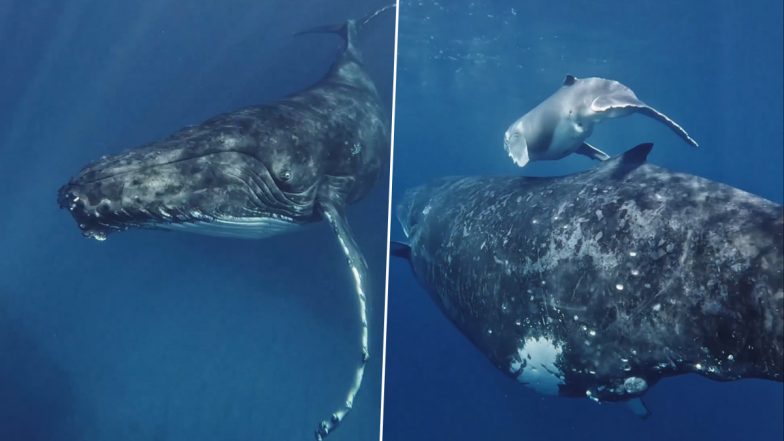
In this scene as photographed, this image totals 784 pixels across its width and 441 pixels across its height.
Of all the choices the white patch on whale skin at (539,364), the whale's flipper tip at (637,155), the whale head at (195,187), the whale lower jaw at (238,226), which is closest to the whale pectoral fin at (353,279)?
the whale head at (195,187)

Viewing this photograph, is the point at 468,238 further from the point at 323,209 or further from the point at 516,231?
the point at 323,209

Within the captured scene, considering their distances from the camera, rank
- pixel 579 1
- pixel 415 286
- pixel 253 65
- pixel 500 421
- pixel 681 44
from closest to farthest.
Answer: pixel 500 421
pixel 415 286
pixel 253 65
pixel 579 1
pixel 681 44

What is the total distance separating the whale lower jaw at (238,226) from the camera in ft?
22.0

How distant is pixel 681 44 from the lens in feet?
115

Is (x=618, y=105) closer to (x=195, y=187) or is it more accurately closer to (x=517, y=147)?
(x=517, y=147)

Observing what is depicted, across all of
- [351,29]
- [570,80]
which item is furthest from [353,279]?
[351,29]

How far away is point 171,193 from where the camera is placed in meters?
6.02

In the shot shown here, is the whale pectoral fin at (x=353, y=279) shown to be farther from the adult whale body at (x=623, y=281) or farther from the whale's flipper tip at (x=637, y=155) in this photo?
the whale's flipper tip at (x=637, y=155)

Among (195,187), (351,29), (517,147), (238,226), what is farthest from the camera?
(351,29)

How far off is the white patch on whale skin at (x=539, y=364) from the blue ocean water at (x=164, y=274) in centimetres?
208

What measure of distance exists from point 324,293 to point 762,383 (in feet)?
52.8

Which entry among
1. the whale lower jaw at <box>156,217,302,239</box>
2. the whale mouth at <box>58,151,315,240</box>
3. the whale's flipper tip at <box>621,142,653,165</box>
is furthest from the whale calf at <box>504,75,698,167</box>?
the whale mouth at <box>58,151,315,240</box>

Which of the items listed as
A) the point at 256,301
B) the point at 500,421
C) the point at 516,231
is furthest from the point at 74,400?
the point at 516,231

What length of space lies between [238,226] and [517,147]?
4964 millimetres
